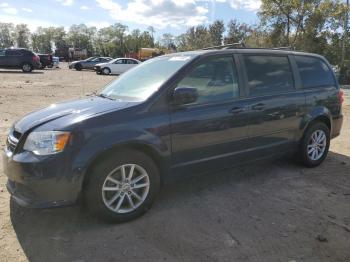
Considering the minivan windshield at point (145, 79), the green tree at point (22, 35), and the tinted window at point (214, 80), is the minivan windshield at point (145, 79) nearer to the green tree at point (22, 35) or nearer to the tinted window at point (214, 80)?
the tinted window at point (214, 80)

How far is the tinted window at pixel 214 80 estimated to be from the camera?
4.34 meters

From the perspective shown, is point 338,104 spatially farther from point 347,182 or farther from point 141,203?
point 141,203

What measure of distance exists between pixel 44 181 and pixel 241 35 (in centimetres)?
6225

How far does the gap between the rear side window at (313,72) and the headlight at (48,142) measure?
3661 mm

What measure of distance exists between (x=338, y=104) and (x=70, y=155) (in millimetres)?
4520

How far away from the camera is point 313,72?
5840mm

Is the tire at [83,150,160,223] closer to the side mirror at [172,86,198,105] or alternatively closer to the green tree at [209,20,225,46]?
the side mirror at [172,86,198,105]

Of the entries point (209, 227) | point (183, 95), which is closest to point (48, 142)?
point (183, 95)

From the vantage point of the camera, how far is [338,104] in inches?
242

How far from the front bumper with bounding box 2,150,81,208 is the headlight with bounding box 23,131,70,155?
0.06 metres

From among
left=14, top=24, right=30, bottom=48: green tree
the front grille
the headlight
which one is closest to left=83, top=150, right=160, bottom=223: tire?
the headlight

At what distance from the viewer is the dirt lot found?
3400 millimetres

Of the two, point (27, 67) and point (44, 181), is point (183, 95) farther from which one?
point (27, 67)

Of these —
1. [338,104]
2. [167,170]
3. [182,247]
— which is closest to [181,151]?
[167,170]
